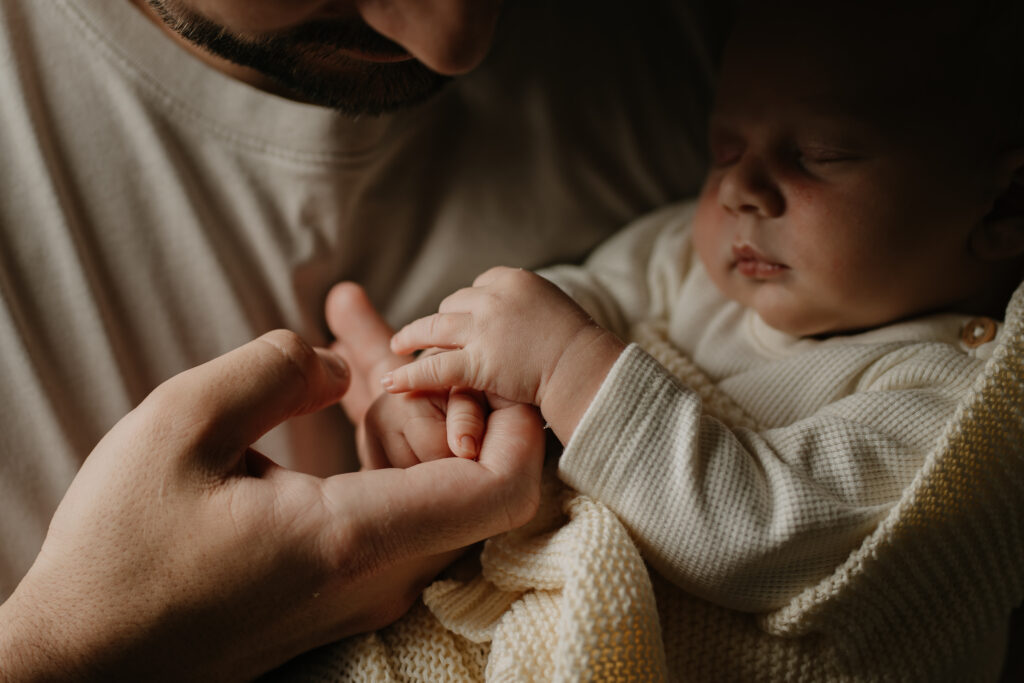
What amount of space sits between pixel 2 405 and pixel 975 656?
1146 millimetres

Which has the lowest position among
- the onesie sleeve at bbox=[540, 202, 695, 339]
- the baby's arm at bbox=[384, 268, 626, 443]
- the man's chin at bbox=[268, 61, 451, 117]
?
the onesie sleeve at bbox=[540, 202, 695, 339]

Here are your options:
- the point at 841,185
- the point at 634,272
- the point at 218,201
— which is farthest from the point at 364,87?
the point at 841,185

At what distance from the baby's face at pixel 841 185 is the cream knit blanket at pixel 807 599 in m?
0.13

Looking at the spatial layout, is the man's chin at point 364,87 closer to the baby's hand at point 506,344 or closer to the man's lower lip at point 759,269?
the baby's hand at point 506,344

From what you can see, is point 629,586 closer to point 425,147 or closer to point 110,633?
point 110,633

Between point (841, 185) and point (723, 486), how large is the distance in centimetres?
41

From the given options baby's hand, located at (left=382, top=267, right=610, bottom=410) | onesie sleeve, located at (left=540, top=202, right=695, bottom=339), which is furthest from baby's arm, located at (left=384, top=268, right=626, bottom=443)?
onesie sleeve, located at (left=540, top=202, right=695, bottom=339)

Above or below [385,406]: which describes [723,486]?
below

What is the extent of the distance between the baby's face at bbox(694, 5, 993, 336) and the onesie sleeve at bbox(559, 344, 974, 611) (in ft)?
0.68

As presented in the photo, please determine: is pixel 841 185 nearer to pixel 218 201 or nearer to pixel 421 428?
pixel 421 428

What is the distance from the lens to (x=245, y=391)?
69 cm

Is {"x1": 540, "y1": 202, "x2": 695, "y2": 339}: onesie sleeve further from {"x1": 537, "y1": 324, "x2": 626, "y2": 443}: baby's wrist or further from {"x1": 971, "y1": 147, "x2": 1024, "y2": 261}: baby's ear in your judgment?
{"x1": 971, "y1": 147, "x2": 1024, "y2": 261}: baby's ear

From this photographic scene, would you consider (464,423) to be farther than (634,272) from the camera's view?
No

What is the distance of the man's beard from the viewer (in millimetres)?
776
